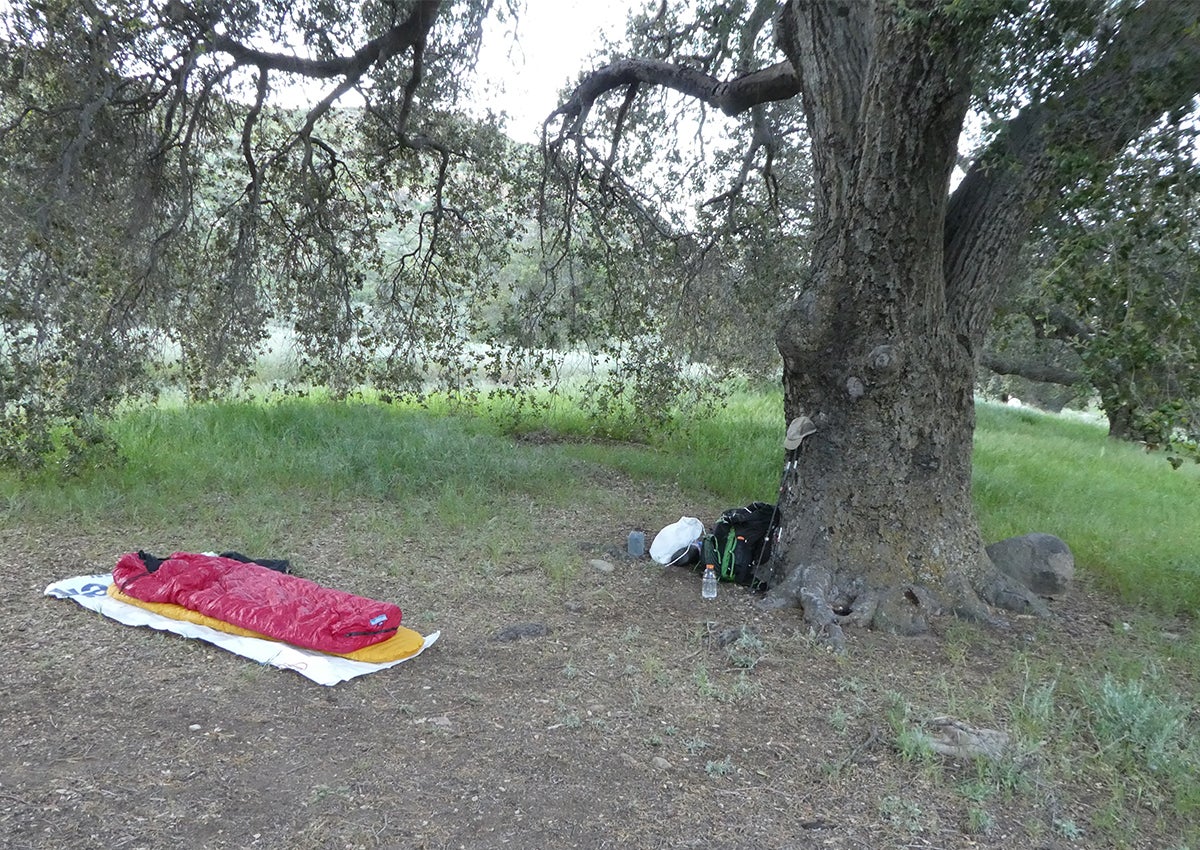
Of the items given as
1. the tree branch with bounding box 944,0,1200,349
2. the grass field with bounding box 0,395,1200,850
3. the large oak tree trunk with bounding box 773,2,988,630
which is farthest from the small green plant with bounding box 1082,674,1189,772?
the tree branch with bounding box 944,0,1200,349

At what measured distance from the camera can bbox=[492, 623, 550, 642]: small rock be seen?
426cm

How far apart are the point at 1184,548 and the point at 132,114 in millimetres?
8704

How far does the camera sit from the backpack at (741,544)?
202 inches

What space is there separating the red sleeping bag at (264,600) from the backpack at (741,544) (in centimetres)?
202

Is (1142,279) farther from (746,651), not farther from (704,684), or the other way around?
(704,684)

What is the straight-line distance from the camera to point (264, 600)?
4.17m

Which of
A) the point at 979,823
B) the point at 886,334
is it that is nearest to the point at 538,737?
the point at 979,823

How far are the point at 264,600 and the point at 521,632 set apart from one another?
128 cm

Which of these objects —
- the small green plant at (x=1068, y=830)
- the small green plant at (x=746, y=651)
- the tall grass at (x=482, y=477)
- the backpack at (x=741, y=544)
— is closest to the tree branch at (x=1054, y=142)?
the backpack at (x=741, y=544)

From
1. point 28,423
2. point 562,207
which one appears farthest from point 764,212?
point 28,423

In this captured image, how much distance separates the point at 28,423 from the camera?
18.7 ft

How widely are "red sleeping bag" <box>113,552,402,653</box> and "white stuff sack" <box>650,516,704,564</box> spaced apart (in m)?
1.94

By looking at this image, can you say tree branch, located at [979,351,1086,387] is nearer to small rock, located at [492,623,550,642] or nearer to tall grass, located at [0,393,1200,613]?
tall grass, located at [0,393,1200,613]

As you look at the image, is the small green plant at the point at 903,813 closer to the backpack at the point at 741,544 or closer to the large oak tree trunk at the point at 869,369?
the large oak tree trunk at the point at 869,369
